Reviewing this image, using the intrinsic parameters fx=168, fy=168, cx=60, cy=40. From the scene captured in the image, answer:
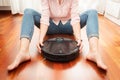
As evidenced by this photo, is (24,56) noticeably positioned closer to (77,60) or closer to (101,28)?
(77,60)

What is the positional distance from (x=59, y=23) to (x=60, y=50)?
376 mm

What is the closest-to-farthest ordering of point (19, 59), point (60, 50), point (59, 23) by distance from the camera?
point (19, 59)
point (60, 50)
point (59, 23)

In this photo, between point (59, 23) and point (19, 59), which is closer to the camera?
point (19, 59)

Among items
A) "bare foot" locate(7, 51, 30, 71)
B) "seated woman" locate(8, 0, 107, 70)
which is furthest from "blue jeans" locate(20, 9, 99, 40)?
"bare foot" locate(7, 51, 30, 71)

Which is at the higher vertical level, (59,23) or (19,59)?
(59,23)

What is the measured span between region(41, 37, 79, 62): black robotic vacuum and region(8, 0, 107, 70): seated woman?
0.06m

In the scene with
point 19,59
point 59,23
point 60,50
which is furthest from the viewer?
point 59,23

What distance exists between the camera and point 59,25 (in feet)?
4.88

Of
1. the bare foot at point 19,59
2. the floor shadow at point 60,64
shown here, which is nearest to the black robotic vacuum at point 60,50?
the floor shadow at point 60,64

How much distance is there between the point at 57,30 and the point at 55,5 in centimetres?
25

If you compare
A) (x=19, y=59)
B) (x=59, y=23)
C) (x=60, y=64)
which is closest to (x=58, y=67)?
(x=60, y=64)

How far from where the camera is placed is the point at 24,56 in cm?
111

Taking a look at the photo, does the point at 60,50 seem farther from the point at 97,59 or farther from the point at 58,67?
the point at 97,59

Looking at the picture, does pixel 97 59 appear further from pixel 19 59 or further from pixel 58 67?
pixel 19 59
